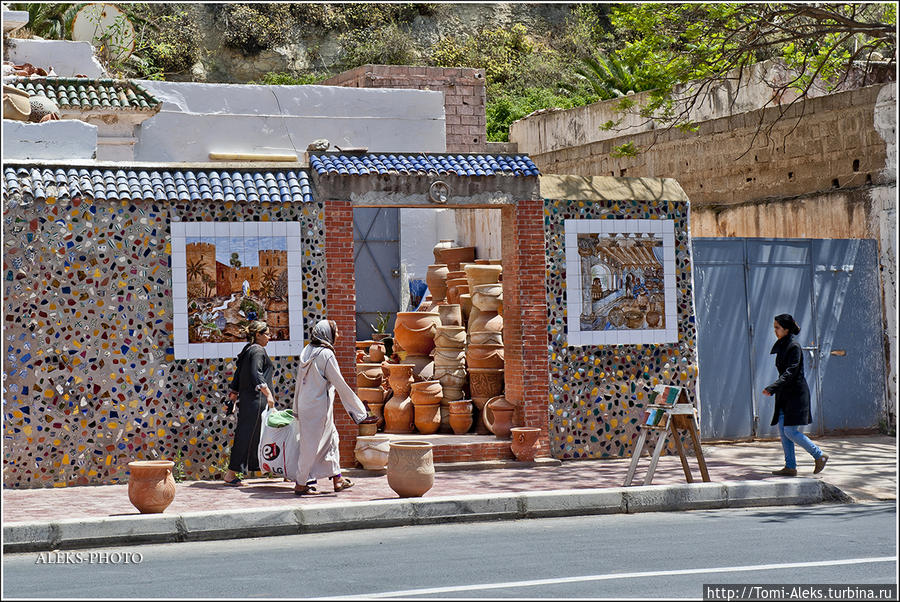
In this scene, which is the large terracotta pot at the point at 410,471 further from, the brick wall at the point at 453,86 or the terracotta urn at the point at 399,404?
the brick wall at the point at 453,86

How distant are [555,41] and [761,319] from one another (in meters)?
34.2

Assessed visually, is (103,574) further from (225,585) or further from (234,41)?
(234,41)

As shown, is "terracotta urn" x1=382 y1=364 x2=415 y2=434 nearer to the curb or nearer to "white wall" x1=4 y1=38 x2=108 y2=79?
the curb

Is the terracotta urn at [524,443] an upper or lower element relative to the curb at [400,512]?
upper

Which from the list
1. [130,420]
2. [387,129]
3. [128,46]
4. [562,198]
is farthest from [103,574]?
[128,46]

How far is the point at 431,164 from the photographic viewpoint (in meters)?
13.7

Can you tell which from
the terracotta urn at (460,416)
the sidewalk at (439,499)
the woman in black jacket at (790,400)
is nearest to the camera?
the sidewalk at (439,499)

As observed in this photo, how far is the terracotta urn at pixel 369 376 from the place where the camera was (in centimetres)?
1558

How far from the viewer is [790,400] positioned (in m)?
12.2

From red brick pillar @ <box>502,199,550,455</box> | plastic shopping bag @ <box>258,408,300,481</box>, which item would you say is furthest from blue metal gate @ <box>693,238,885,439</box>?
plastic shopping bag @ <box>258,408,300,481</box>

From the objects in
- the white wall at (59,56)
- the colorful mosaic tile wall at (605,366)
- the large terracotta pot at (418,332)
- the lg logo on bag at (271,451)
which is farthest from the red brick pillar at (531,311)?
the white wall at (59,56)

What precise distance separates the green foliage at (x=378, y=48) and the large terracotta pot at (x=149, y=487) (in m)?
34.9

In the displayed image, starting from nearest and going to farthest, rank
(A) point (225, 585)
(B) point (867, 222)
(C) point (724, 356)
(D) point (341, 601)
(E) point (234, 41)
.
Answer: (D) point (341, 601)
(A) point (225, 585)
(C) point (724, 356)
(B) point (867, 222)
(E) point (234, 41)

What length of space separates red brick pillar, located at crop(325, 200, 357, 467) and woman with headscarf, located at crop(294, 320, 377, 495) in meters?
1.49
